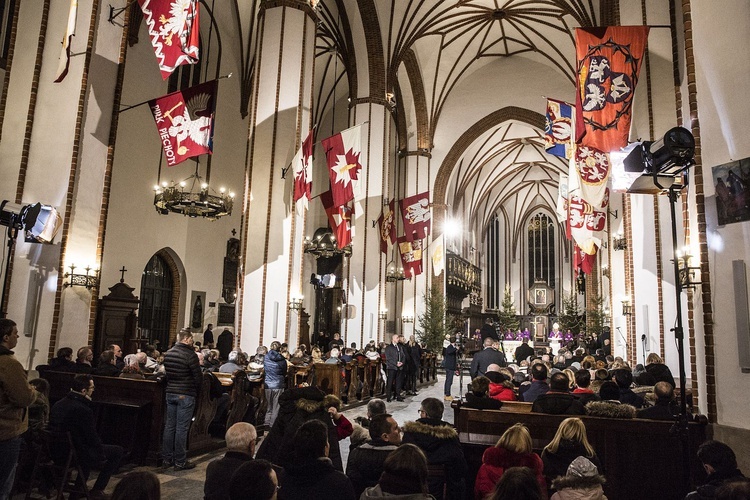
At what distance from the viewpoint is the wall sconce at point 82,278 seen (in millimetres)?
7755

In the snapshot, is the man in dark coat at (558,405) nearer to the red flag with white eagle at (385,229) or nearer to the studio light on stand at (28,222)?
the studio light on stand at (28,222)

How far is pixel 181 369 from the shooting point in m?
6.19

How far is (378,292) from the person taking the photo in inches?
712

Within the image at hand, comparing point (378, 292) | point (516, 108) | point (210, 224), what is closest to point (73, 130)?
point (210, 224)

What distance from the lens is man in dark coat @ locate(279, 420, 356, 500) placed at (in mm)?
2719

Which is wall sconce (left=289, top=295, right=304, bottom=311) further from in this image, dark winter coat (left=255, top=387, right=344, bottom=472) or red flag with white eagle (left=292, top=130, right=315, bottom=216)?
dark winter coat (left=255, top=387, right=344, bottom=472)

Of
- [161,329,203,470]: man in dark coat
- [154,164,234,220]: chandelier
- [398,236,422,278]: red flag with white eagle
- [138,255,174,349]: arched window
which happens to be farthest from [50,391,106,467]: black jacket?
[398,236,422,278]: red flag with white eagle

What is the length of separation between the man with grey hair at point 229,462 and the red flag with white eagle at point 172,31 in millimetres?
5753

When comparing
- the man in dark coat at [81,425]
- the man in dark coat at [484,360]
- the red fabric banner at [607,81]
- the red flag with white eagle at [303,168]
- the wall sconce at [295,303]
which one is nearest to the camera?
the man in dark coat at [81,425]

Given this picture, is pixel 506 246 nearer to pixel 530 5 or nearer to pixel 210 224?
pixel 530 5

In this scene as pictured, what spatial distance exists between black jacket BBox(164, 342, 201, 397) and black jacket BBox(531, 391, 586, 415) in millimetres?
3722

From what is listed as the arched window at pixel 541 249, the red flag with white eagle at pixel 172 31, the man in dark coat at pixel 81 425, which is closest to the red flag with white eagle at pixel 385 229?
the red flag with white eagle at pixel 172 31

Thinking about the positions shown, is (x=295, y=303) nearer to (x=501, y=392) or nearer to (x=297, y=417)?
(x=501, y=392)

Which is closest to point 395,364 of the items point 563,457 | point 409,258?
point 409,258
